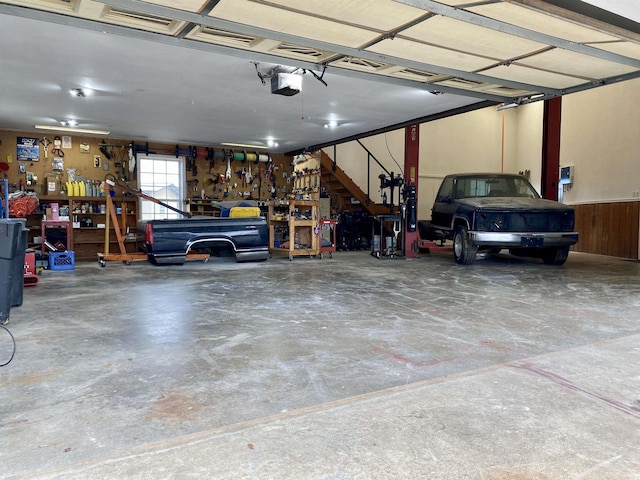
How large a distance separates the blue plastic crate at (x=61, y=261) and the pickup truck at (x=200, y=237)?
1.19 meters

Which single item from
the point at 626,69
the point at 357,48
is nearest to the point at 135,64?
the point at 357,48

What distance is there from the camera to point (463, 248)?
298 inches

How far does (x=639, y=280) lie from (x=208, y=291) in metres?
5.82

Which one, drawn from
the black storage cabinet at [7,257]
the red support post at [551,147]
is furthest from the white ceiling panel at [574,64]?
the black storage cabinet at [7,257]

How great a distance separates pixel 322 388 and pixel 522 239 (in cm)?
568

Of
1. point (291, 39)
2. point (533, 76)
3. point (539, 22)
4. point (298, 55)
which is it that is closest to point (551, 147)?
point (533, 76)

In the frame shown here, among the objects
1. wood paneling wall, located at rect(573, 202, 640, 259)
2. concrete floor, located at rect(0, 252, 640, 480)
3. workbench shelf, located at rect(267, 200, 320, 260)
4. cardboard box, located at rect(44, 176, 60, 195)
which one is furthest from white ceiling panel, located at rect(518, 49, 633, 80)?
cardboard box, located at rect(44, 176, 60, 195)

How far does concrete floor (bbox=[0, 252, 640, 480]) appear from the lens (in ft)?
5.18

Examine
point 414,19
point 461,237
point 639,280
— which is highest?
point 414,19

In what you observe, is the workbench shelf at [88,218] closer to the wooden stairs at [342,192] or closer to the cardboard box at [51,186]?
the cardboard box at [51,186]

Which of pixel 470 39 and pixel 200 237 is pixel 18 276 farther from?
pixel 470 39

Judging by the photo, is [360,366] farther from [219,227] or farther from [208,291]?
[219,227]

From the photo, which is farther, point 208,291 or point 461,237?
point 461,237

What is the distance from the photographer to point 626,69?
491 cm
